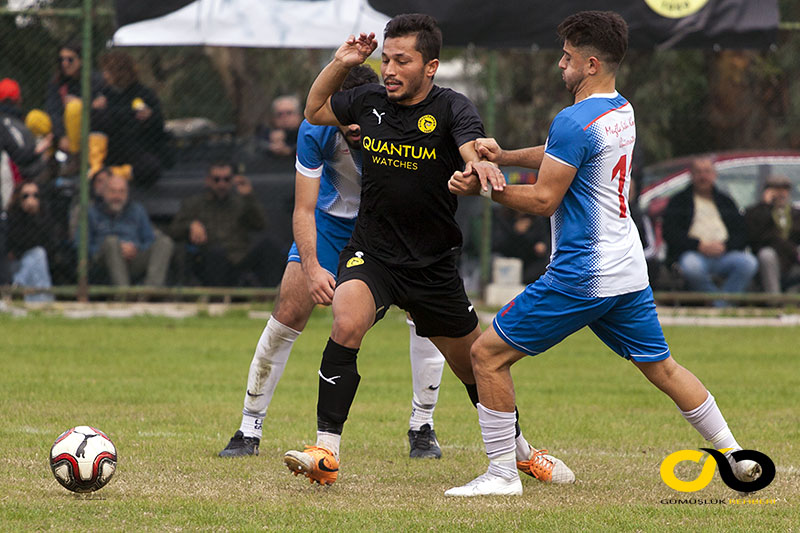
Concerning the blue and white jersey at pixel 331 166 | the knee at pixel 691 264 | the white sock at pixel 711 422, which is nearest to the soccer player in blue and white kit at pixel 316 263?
the blue and white jersey at pixel 331 166

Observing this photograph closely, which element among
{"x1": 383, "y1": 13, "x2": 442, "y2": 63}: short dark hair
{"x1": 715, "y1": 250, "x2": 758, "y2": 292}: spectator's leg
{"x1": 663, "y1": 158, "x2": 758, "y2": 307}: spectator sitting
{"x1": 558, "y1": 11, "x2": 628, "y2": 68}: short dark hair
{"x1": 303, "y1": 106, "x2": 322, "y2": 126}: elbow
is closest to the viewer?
{"x1": 558, "y1": 11, "x2": 628, "y2": 68}: short dark hair

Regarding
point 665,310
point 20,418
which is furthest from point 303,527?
point 665,310

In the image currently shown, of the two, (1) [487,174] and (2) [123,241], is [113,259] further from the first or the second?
(1) [487,174]

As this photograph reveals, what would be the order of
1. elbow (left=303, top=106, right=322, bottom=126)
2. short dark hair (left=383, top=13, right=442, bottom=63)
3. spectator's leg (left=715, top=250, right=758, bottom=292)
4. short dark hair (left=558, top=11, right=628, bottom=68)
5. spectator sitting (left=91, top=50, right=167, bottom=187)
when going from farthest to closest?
spectator's leg (left=715, top=250, right=758, bottom=292), spectator sitting (left=91, top=50, right=167, bottom=187), elbow (left=303, top=106, right=322, bottom=126), short dark hair (left=383, top=13, right=442, bottom=63), short dark hair (left=558, top=11, right=628, bottom=68)

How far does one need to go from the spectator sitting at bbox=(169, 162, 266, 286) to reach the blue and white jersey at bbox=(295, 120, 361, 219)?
614cm

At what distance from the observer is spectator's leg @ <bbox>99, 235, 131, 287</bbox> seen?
1277 cm

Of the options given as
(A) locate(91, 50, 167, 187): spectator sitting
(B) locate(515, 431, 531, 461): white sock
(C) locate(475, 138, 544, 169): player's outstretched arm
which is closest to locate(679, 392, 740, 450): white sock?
(B) locate(515, 431, 531, 461): white sock

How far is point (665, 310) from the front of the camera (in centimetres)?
1342

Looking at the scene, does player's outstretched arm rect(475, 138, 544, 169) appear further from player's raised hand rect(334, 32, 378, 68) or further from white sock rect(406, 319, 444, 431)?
white sock rect(406, 319, 444, 431)

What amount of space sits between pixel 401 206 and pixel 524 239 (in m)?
7.69

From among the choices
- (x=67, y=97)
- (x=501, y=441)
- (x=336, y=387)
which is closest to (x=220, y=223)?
(x=67, y=97)

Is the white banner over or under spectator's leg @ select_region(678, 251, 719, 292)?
over

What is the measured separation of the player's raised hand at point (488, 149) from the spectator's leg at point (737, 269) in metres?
A: 8.62

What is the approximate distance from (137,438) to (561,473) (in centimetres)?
239
